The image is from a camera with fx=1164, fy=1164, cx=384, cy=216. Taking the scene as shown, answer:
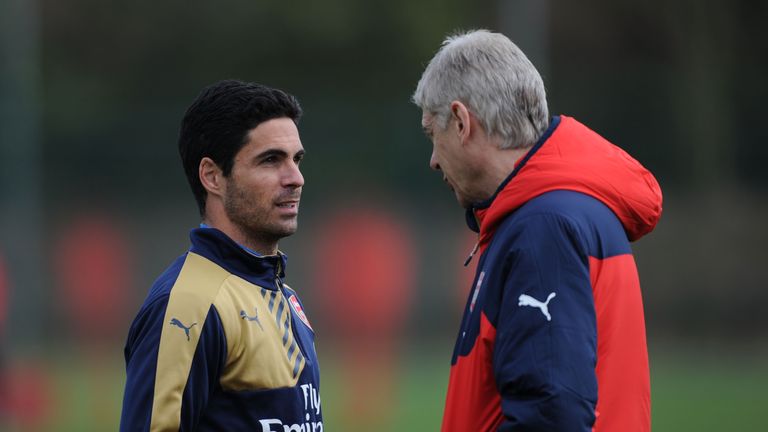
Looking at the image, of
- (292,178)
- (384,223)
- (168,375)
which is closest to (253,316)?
(168,375)

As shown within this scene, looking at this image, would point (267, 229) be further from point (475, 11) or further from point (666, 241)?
point (475, 11)

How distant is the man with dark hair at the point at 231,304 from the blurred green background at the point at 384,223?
28.1 ft

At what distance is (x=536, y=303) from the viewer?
2750mm

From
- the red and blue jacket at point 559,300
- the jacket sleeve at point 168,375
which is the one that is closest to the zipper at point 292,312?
the jacket sleeve at point 168,375

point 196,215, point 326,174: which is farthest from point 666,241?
point 196,215

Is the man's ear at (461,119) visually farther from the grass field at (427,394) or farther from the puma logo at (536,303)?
the grass field at (427,394)

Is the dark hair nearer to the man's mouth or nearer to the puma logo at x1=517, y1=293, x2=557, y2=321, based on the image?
the man's mouth

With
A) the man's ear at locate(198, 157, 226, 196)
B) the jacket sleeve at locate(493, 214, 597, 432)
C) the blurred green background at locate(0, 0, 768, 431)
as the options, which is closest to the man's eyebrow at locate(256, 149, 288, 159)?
the man's ear at locate(198, 157, 226, 196)

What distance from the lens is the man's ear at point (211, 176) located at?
3486 mm

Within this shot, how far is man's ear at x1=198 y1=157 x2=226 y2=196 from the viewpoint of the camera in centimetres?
349

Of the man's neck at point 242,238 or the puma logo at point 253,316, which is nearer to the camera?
the puma logo at point 253,316

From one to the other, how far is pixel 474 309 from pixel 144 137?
15.2 m

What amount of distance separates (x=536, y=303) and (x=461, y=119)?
21.1 inches

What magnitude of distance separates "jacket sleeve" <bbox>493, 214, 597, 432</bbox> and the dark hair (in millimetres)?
1018
